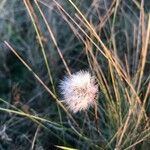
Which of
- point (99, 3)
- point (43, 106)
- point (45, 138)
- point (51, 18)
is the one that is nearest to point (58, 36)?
point (51, 18)

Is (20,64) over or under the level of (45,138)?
over

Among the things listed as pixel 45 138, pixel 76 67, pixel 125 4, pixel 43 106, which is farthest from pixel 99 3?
pixel 45 138

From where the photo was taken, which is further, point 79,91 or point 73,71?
point 73,71

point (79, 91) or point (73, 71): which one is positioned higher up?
point (79, 91)

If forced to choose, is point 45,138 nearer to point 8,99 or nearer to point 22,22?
point 8,99

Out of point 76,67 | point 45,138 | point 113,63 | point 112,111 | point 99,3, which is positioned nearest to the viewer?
point 113,63

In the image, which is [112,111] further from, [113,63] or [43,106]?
[43,106]

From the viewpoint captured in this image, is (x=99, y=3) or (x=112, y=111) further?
(x=99, y=3)

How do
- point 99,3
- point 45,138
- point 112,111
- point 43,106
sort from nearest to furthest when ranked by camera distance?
1. point 112,111
2. point 45,138
3. point 43,106
4. point 99,3
